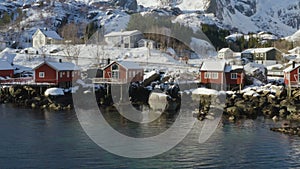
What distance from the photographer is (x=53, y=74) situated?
4581 cm

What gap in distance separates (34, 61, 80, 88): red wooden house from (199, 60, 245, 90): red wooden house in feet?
50.6

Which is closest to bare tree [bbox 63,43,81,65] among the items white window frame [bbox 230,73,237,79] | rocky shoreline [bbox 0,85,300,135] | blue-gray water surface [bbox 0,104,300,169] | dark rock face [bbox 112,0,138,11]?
rocky shoreline [bbox 0,85,300,135]

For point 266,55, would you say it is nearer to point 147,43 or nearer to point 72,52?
point 147,43

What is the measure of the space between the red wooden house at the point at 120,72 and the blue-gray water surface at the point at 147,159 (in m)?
14.4

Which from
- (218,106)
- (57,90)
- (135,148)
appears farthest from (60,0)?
(135,148)

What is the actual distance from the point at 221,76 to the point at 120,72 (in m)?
11.3

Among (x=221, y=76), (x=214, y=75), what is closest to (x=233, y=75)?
(x=221, y=76)

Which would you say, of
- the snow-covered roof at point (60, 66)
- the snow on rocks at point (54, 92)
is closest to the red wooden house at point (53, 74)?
the snow-covered roof at point (60, 66)

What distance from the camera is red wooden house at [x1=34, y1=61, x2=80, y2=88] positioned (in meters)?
45.7

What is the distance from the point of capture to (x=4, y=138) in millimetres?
26438

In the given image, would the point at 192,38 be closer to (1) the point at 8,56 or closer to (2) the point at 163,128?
(1) the point at 8,56

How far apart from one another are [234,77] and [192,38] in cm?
4364

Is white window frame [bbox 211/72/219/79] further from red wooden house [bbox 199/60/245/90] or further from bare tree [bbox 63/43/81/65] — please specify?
bare tree [bbox 63/43/81/65]

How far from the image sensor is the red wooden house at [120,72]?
45.9 meters
